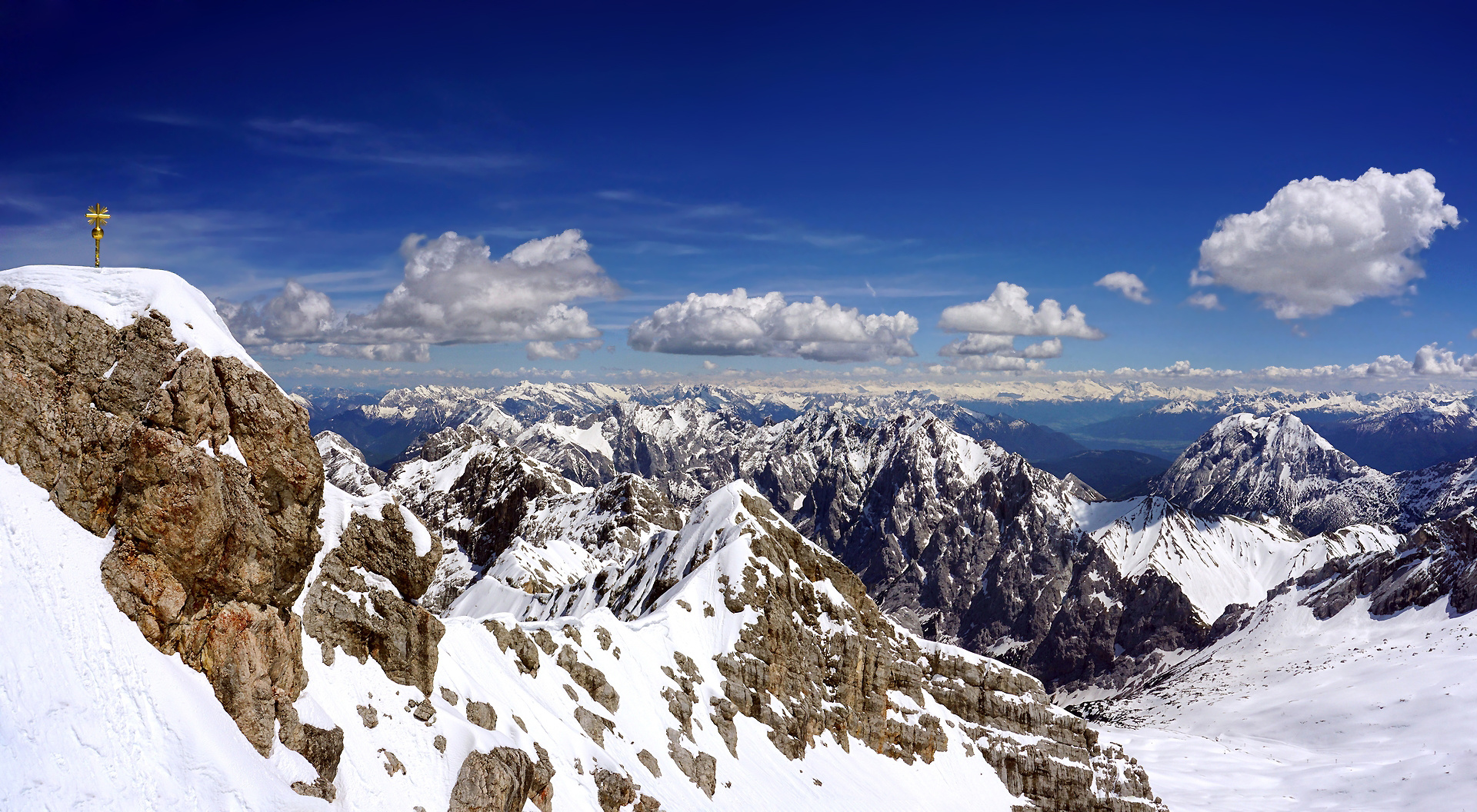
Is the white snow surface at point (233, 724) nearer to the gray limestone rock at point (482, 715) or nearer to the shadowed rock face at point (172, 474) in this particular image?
the gray limestone rock at point (482, 715)

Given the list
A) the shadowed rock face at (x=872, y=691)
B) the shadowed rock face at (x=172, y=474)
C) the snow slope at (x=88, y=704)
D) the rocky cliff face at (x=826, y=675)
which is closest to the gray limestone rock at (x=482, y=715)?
the shadowed rock face at (x=172, y=474)

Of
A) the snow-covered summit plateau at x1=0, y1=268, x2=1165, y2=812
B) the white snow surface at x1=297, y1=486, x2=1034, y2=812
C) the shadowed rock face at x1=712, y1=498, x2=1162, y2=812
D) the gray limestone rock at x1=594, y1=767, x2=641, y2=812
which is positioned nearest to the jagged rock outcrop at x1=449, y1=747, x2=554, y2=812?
the snow-covered summit plateau at x1=0, y1=268, x2=1165, y2=812

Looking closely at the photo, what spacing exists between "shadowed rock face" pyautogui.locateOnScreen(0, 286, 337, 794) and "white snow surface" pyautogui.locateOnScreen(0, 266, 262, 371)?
1.91ft

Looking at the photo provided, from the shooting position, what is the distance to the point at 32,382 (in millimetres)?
33344

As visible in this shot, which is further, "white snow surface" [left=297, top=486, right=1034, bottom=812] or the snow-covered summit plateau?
"white snow surface" [left=297, top=486, right=1034, bottom=812]

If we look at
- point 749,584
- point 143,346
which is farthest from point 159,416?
point 749,584

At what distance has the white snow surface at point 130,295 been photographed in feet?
116

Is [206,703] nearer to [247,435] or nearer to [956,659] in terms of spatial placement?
[247,435]

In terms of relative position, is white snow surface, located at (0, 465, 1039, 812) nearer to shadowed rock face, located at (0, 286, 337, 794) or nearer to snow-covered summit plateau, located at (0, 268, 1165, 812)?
snow-covered summit plateau, located at (0, 268, 1165, 812)

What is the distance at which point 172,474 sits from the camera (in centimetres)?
3394

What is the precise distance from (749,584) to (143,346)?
260 ft

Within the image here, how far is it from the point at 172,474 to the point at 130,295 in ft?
33.8

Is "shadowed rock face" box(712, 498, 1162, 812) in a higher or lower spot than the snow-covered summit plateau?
lower

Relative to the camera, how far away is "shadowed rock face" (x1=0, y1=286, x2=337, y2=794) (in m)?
33.2
